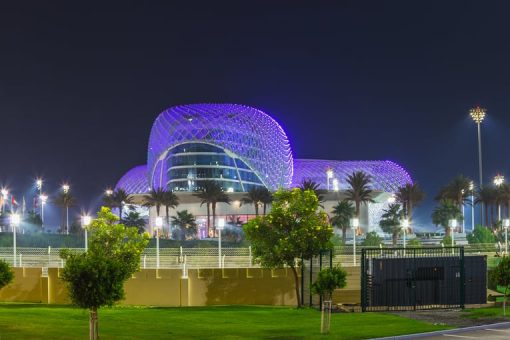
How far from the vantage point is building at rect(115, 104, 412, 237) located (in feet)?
413

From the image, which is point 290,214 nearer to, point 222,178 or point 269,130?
point 222,178

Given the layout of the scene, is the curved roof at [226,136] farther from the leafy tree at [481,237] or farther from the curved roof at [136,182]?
the leafy tree at [481,237]

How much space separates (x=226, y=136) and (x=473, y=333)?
361ft

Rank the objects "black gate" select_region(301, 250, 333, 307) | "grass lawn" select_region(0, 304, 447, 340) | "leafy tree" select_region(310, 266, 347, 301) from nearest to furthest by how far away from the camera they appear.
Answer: "grass lawn" select_region(0, 304, 447, 340) < "leafy tree" select_region(310, 266, 347, 301) < "black gate" select_region(301, 250, 333, 307)

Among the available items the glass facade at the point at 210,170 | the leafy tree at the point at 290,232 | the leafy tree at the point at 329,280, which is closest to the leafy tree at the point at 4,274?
the leafy tree at the point at 329,280

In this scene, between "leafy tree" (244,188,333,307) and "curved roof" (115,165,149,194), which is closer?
"leafy tree" (244,188,333,307)

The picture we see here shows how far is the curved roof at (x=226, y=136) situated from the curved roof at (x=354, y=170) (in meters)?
9.72

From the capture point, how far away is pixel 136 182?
15712cm

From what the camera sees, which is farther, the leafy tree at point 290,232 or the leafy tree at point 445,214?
the leafy tree at point 445,214

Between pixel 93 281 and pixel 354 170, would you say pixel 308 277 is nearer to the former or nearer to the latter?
pixel 93 281

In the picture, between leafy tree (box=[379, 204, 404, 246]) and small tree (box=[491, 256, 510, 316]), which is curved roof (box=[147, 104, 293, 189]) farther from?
small tree (box=[491, 256, 510, 316])

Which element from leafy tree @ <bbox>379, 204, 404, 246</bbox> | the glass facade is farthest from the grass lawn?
the glass facade

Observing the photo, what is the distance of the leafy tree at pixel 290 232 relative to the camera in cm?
3297

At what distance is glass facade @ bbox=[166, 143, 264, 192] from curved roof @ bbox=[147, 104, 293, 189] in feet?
3.81
